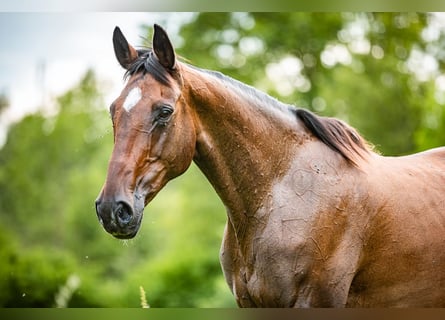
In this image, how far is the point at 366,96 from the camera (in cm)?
1201

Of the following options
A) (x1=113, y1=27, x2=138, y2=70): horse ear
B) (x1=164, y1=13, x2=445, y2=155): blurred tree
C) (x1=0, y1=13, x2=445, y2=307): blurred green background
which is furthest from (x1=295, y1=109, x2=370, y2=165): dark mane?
(x1=164, y1=13, x2=445, y2=155): blurred tree

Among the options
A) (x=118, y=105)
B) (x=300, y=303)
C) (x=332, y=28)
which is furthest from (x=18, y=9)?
(x=332, y=28)

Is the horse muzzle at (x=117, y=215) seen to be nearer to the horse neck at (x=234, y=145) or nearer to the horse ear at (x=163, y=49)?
the horse neck at (x=234, y=145)

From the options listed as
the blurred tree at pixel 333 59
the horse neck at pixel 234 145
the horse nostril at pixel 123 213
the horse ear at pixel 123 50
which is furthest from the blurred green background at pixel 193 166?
the horse nostril at pixel 123 213

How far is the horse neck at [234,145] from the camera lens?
324 cm

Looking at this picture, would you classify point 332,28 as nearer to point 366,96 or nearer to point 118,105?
point 366,96

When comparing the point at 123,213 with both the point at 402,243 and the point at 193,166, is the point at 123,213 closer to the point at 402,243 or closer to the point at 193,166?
the point at 402,243

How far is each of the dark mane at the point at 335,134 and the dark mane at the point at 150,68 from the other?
0.75 m

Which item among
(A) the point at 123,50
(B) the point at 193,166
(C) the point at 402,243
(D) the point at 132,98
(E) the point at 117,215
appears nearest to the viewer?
(E) the point at 117,215

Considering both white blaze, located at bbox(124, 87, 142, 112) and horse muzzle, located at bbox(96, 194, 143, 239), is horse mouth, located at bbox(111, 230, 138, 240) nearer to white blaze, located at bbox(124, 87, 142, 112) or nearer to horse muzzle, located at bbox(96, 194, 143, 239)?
horse muzzle, located at bbox(96, 194, 143, 239)

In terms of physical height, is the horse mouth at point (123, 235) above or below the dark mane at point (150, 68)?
below

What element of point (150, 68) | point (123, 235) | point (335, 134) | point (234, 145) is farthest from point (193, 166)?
point (123, 235)

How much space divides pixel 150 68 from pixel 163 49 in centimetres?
10

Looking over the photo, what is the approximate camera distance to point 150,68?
10.1 feet
